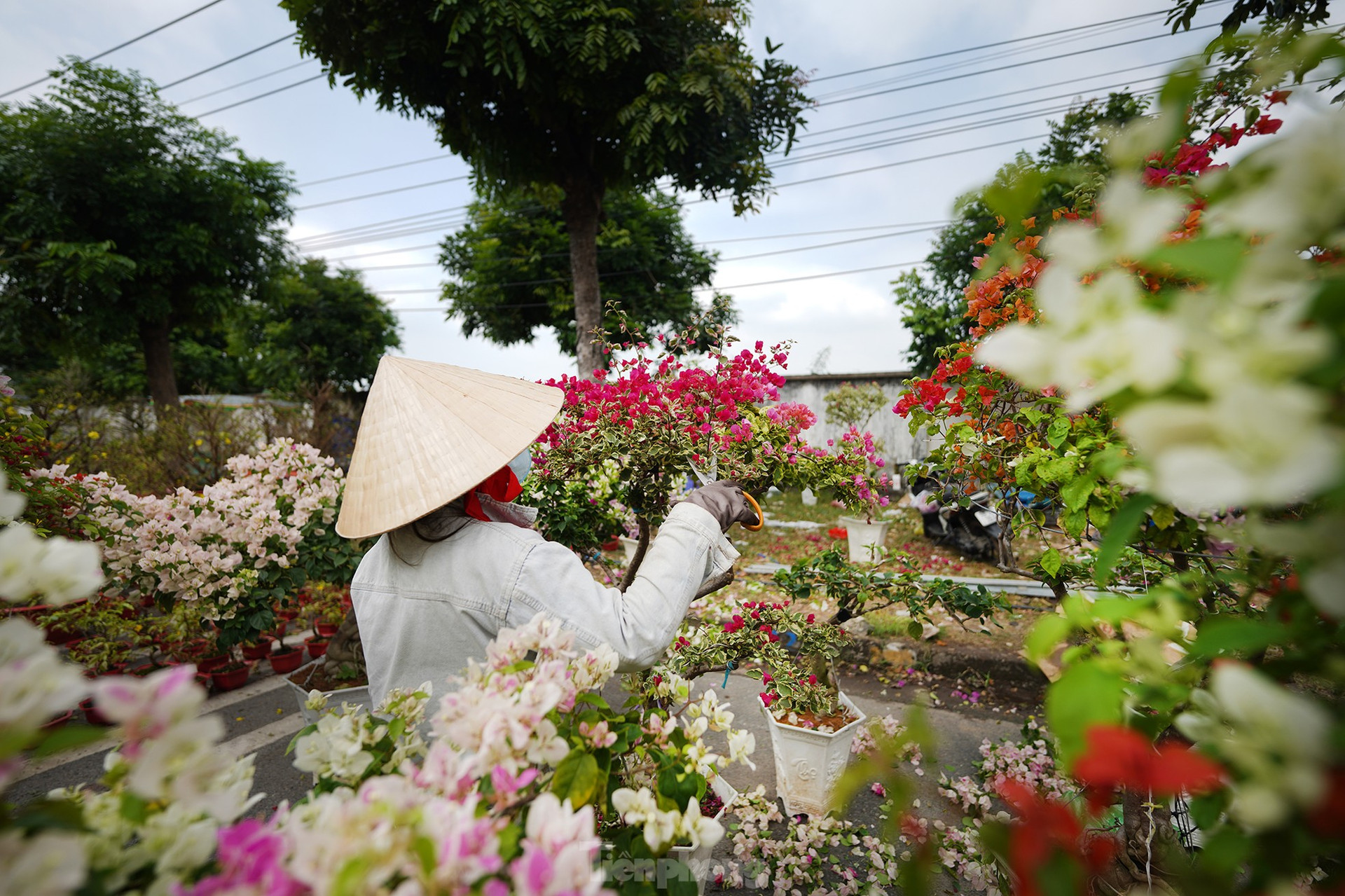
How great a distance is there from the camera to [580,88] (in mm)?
5969

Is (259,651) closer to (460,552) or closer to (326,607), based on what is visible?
(326,607)

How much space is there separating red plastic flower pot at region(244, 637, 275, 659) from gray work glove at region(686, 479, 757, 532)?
13.8 ft

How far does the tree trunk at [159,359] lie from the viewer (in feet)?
28.7

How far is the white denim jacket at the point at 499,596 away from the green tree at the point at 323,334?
15.8 meters

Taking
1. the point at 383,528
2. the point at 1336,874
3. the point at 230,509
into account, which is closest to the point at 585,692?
the point at 383,528

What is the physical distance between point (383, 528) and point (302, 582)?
91.0 inches

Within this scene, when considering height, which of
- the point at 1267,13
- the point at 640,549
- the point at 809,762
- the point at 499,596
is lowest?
the point at 809,762

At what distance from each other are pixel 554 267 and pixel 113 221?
732cm

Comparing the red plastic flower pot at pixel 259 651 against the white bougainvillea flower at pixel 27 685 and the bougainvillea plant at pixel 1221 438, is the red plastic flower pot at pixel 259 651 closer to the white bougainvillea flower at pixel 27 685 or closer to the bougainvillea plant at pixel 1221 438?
the white bougainvillea flower at pixel 27 685

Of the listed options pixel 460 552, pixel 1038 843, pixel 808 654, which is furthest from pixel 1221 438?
pixel 808 654

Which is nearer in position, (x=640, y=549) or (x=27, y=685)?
(x=27, y=685)

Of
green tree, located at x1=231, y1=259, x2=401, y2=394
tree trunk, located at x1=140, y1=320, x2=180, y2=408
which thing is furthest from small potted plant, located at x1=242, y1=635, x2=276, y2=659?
green tree, located at x1=231, y1=259, x2=401, y2=394

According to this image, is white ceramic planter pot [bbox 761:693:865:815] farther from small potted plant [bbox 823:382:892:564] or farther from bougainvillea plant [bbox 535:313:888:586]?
bougainvillea plant [bbox 535:313:888:586]

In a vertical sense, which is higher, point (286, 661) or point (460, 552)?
point (460, 552)
